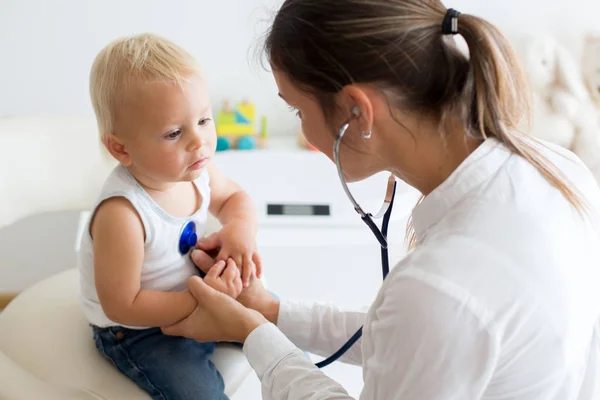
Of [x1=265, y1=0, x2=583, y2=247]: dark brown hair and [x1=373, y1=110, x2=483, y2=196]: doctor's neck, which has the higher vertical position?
[x1=265, y1=0, x2=583, y2=247]: dark brown hair

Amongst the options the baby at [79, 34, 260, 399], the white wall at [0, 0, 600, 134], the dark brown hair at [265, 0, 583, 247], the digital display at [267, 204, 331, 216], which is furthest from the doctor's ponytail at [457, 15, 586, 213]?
the white wall at [0, 0, 600, 134]

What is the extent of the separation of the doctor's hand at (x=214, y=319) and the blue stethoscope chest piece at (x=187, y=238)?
81 mm

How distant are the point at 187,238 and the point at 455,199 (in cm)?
54

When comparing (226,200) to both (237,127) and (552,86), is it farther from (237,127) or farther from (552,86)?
(552,86)

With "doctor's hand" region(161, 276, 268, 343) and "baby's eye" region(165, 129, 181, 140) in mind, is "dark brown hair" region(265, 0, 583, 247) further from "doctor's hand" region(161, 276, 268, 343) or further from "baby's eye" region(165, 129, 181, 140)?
"doctor's hand" region(161, 276, 268, 343)

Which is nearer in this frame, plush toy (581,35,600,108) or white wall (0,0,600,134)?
white wall (0,0,600,134)

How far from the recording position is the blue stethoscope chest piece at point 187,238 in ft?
4.07

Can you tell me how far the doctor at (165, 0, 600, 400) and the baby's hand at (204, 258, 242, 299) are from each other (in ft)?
0.96

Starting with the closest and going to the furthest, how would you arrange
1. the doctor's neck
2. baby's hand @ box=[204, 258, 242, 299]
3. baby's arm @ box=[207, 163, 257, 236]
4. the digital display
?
the doctor's neck < baby's hand @ box=[204, 258, 242, 299] < baby's arm @ box=[207, 163, 257, 236] < the digital display

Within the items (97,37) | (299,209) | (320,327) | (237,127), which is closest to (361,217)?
(320,327)

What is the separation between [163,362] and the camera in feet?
3.91

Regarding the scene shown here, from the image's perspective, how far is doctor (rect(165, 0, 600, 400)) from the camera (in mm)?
807

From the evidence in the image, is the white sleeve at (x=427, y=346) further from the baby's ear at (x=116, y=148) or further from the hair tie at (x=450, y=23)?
the baby's ear at (x=116, y=148)

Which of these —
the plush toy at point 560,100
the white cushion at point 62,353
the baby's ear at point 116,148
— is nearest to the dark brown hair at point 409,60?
the baby's ear at point 116,148
